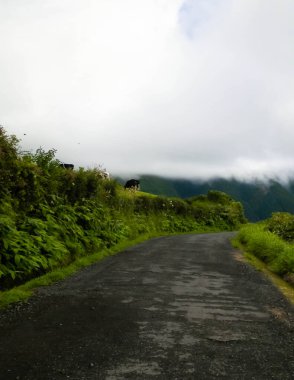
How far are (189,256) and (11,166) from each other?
8.95 m

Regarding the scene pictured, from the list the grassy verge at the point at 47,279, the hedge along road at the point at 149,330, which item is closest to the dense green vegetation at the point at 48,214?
the grassy verge at the point at 47,279

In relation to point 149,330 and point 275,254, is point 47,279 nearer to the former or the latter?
point 149,330

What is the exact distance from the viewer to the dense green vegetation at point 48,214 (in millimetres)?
12266

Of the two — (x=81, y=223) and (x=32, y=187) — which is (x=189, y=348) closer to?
(x=32, y=187)

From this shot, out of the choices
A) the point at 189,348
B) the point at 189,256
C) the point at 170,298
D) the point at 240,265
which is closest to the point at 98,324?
the point at 189,348

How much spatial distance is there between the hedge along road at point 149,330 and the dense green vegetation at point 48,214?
1331mm

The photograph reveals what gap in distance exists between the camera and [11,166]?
15.4 metres

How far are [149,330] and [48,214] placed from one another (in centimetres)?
944

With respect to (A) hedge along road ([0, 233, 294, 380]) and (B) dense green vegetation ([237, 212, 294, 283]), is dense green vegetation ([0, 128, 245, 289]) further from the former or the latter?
(B) dense green vegetation ([237, 212, 294, 283])

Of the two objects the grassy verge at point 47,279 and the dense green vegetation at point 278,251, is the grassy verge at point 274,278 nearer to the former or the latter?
the dense green vegetation at point 278,251

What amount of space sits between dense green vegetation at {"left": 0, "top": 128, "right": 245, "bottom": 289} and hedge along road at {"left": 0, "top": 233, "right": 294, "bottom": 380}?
1.33 meters

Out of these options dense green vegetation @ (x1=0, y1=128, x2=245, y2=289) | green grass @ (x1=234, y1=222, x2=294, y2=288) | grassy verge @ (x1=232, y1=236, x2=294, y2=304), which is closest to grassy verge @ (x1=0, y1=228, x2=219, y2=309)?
dense green vegetation @ (x1=0, y1=128, x2=245, y2=289)

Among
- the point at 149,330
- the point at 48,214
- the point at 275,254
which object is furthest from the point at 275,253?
the point at 149,330

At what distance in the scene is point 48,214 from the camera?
1638 cm
